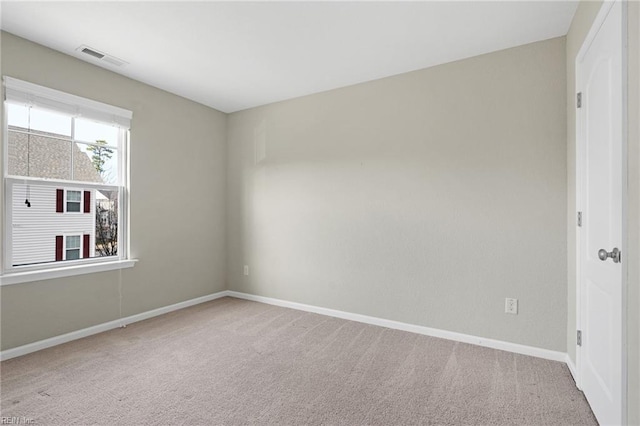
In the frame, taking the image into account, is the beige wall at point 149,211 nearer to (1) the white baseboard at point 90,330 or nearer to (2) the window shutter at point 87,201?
(1) the white baseboard at point 90,330

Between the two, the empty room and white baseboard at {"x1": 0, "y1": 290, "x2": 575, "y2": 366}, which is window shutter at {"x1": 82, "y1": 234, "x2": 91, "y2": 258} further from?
white baseboard at {"x1": 0, "y1": 290, "x2": 575, "y2": 366}

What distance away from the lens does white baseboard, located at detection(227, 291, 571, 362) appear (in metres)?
2.53

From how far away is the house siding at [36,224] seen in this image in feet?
8.48

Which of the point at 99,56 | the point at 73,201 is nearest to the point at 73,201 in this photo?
the point at 73,201

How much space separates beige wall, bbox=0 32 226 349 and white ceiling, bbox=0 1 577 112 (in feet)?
0.73

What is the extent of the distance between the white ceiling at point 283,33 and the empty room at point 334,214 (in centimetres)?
2

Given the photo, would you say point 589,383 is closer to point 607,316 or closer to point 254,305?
point 607,316

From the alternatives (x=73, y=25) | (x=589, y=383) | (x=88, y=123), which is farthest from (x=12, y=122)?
(x=589, y=383)

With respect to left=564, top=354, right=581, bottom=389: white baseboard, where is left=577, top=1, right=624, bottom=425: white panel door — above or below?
above

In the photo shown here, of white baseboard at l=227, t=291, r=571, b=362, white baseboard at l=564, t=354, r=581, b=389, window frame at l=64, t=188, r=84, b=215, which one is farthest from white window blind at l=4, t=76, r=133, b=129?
white baseboard at l=564, t=354, r=581, b=389

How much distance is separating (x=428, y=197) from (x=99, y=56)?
3263 mm

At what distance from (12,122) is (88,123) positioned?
22.5 inches

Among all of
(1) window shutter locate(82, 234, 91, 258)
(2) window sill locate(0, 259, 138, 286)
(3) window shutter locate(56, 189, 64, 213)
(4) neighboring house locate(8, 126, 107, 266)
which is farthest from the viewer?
(1) window shutter locate(82, 234, 91, 258)

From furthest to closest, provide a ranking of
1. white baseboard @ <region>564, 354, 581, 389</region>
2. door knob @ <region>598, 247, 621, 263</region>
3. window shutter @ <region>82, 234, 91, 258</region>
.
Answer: window shutter @ <region>82, 234, 91, 258</region>
white baseboard @ <region>564, 354, 581, 389</region>
door knob @ <region>598, 247, 621, 263</region>
